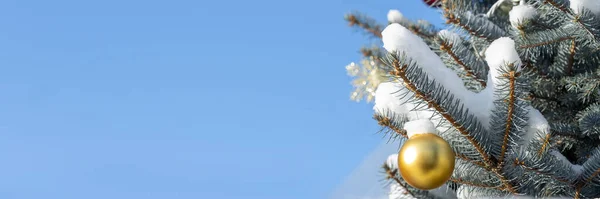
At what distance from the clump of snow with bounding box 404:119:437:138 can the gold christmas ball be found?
5cm

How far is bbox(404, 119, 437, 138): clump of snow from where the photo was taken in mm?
1038

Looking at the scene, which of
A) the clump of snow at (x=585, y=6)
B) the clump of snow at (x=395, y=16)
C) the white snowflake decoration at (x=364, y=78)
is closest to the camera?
the clump of snow at (x=585, y=6)

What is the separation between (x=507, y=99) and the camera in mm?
1014

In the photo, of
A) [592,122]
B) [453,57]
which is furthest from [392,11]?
[592,122]

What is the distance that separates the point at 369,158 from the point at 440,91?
0.72m

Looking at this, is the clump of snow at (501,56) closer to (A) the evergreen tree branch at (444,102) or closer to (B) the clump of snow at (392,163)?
(A) the evergreen tree branch at (444,102)

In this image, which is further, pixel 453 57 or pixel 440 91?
pixel 453 57

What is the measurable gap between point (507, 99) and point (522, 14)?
49cm

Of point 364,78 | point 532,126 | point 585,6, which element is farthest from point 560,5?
point 364,78

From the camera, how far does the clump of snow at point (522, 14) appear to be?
A: 1420 millimetres

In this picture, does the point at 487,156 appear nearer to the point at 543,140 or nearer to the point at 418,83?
the point at 543,140

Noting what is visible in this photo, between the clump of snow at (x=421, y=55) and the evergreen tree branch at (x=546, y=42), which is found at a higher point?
the evergreen tree branch at (x=546, y=42)

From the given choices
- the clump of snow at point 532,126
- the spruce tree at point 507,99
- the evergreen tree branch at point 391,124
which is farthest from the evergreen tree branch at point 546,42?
the evergreen tree branch at point 391,124

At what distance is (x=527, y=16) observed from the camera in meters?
1.43
